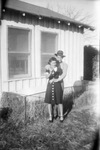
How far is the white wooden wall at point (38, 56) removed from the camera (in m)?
5.79

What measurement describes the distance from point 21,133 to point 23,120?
0.63 metres

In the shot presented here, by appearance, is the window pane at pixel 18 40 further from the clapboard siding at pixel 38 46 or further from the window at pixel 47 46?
the window at pixel 47 46

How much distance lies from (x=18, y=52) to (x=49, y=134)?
2858 millimetres

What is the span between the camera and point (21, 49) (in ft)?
20.7

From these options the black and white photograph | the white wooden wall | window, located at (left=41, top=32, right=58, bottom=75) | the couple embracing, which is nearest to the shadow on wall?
the black and white photograph

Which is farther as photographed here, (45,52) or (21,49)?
(45,52)

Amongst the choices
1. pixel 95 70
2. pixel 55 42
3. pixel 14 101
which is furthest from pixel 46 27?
pixel 95 70

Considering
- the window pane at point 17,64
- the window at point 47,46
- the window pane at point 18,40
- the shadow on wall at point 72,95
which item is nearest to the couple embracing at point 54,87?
the shadow on wall at point 72,95

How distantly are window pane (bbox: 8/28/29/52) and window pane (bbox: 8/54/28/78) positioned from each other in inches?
8.3

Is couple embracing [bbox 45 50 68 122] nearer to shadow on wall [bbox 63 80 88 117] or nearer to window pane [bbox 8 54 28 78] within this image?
shadow on wall [bbox 63 80 88 117]

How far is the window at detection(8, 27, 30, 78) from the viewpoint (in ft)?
19.6

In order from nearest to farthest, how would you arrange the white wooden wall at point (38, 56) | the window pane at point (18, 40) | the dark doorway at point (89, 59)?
1. the white wooden wall at point (38, 56)
2. the window pane at point (18, 40)
3. the dark doorway at point (89, 59)

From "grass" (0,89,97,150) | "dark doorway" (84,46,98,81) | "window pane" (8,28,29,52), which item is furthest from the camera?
"dark doorway" (84,46,98,81)

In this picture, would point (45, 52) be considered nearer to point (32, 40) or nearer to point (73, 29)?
point (32, 40)
